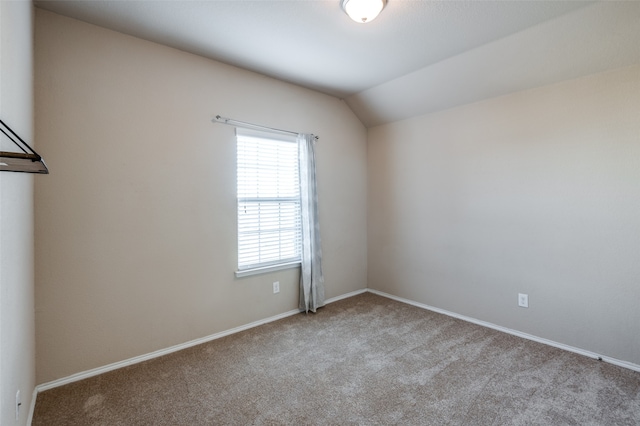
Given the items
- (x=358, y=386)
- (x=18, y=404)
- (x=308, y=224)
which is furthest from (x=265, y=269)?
(x=18, y=404)

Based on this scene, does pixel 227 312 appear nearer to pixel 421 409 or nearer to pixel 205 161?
pixel 205 161

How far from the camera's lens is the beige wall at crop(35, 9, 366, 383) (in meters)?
2.13

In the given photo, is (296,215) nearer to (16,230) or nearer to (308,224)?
(308,224)

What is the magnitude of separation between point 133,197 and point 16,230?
95 cm

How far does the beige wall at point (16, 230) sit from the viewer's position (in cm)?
123

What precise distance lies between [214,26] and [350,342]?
2845 millimetres

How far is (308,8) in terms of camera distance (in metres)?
2.08

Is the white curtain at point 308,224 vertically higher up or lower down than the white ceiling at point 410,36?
lower down

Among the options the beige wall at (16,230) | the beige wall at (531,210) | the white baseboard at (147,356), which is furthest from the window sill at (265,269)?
the beige wall at (16,230)

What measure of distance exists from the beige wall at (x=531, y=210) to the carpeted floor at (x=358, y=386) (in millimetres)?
389

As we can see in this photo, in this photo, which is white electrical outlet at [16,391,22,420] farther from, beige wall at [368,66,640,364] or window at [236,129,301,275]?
beige wall at [368,66,640,364]

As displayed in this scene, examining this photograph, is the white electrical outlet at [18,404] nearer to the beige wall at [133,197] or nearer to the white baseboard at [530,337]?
the beige wall at [133,197]

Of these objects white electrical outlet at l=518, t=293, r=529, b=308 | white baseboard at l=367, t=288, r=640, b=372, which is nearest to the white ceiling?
white electrical outlet at l=518, t=293, r=529, b=308

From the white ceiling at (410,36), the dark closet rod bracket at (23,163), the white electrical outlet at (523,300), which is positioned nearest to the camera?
the dark closet rod bracket at (23,163)
